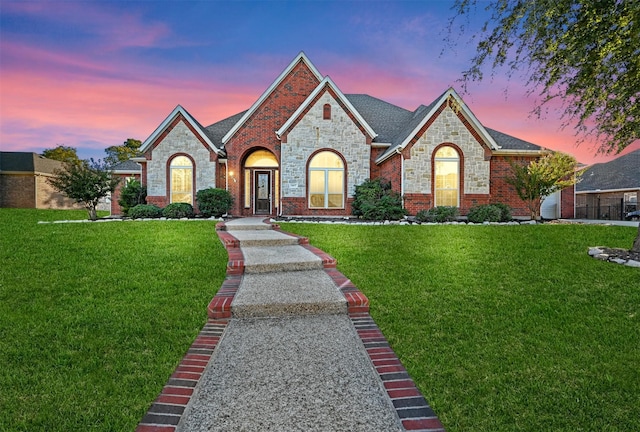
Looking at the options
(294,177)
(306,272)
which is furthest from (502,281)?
(294,177)

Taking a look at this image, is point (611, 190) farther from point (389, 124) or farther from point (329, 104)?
point (329, 104)

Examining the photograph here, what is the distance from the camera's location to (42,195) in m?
33.0

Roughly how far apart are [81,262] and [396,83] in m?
15.6

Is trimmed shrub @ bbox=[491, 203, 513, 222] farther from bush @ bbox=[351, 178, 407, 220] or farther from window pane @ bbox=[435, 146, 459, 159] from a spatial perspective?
bush @ bbox=[351, 178, 407, 220]

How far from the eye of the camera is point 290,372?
2957 millimetres

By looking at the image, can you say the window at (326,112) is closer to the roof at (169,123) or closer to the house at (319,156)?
the house at (319,156)

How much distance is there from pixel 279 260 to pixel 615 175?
36.1 m

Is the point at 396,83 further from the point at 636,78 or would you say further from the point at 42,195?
Answer: the point at 42,195

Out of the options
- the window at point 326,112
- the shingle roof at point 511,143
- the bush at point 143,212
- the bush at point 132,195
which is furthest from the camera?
the bush at point 132,195

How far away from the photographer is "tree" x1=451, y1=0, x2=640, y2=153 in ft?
17.5

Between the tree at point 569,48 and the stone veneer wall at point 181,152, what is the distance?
14199 millimetres

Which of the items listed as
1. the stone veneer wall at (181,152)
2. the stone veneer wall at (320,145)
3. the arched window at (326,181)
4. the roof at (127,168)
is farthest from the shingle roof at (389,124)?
the roof at (127,168)

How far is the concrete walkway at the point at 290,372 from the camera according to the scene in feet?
7.69

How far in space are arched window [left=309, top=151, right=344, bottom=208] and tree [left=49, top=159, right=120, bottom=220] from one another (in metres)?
9.35
